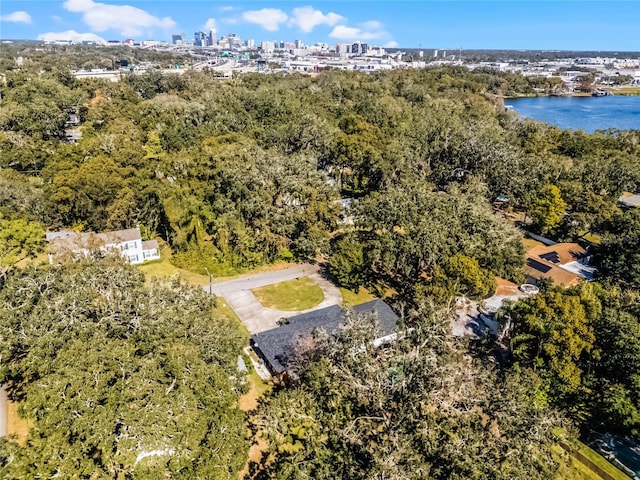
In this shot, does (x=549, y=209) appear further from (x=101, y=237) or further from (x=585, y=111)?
(x=585, y=111)

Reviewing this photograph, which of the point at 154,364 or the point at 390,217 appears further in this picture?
the point at 390,217

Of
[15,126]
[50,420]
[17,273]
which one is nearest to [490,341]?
[50,420]

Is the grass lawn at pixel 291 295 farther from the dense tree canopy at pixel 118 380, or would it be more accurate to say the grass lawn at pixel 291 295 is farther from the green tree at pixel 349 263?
the dense tree canopy at pixel 118 380

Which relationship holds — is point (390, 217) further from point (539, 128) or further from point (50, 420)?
point (539, 128)

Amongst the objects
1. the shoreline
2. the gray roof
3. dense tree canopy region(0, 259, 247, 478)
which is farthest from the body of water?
dense tree canopy region(0, 259, 247, 478)

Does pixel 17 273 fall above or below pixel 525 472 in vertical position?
above

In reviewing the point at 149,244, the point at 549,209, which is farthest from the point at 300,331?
the point at 549,209

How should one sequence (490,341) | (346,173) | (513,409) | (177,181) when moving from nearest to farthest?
(513,409), (490,341), (177,181), (346,173)

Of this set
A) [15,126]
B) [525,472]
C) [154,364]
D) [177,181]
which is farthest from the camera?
[15,126]
